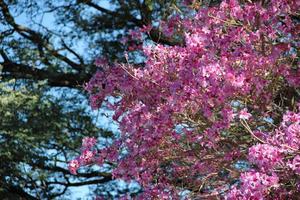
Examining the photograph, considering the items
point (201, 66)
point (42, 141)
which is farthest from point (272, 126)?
point (42, 141)

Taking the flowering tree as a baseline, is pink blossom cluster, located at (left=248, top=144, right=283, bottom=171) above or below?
below

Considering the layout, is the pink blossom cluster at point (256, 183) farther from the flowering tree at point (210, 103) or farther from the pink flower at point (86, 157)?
the pink flower at point (86, 157)

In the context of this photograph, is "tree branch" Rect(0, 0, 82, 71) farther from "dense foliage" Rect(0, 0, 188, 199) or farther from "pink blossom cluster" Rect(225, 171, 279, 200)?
"pink blossom cluster" Rect(225, 171, 279, 200)

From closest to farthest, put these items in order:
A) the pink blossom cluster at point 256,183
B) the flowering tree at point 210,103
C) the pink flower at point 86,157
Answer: the pink blossom cluster at point 256,183, the flowering tree at point 210,103, the pink flower at point 86,157

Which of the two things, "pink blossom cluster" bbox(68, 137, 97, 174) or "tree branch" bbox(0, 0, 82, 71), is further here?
"tree branch" bbox(0, 0, 82, 71)

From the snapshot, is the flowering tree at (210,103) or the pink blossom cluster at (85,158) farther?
the pink blossom cluster at (85,158)

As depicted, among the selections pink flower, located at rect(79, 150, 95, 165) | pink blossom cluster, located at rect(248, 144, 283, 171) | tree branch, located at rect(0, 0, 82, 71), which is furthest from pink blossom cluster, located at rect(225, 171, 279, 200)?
tree branch, located at rect(0, 0, 82, 71)

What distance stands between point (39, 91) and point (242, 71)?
4958 mm

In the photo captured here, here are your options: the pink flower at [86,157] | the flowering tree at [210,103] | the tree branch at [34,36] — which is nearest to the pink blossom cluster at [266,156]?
the flowering tree at [210,103]

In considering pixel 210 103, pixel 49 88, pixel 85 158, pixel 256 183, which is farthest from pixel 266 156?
pixel 49 88

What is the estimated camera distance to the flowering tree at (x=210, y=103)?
479 cm

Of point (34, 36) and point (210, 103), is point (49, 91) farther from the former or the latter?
point (210, 103)

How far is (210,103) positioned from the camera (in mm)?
4852

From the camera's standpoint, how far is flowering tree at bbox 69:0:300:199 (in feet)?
15.7
